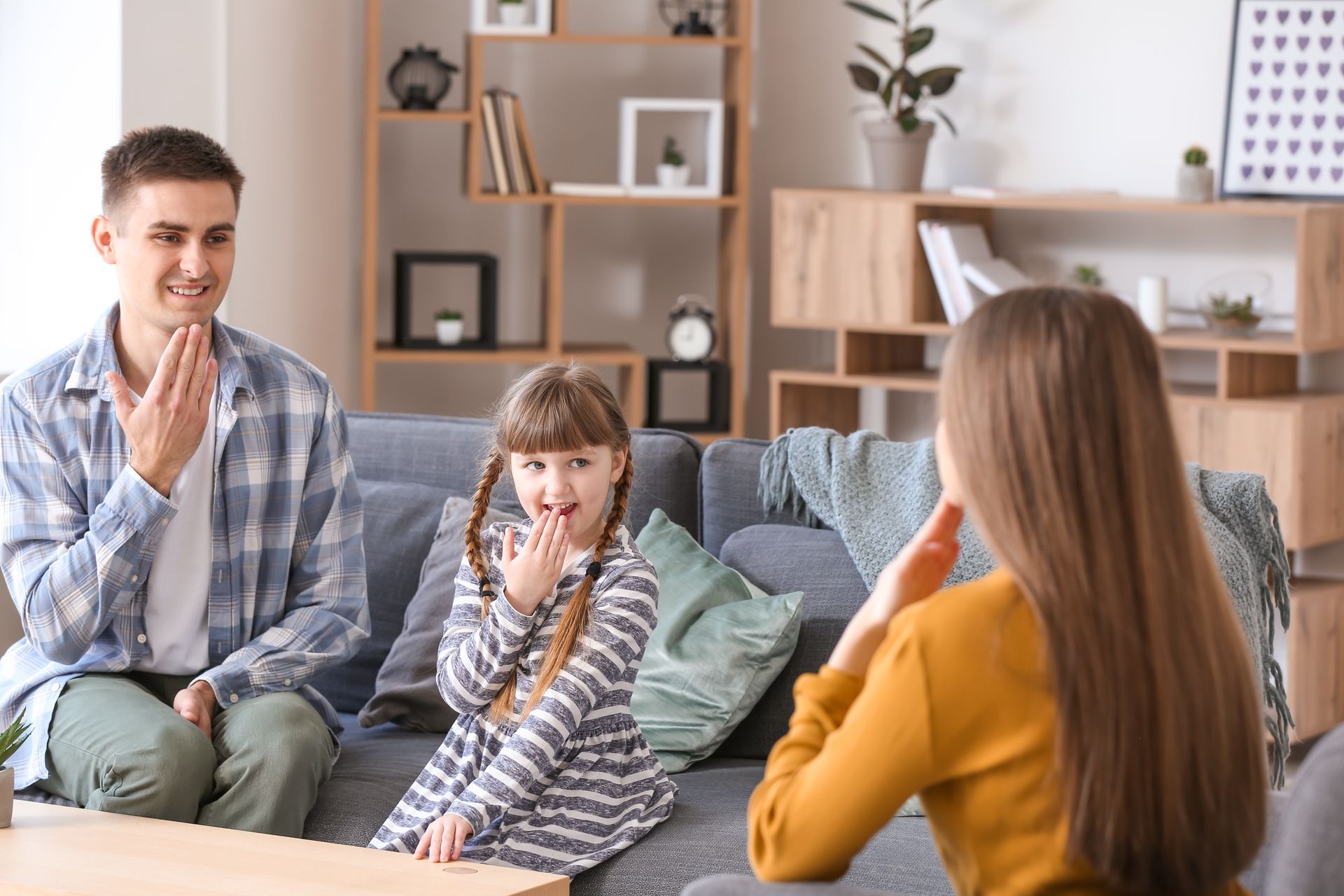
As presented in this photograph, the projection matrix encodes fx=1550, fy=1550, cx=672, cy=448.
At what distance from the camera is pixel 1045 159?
13.9ft

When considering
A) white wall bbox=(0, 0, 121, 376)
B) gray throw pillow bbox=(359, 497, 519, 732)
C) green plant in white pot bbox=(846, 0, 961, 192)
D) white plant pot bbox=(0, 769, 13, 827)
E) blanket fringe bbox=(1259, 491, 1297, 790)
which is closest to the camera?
white plant pot bbox=(0, 769, 13, 827)

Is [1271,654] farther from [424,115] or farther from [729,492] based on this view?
[424,115]

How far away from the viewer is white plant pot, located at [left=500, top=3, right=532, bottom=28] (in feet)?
13.6

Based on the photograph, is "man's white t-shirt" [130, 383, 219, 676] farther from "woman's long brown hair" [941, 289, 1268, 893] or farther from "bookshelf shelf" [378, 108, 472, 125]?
"bookshelf shelf" [378, 108, 472, 125]

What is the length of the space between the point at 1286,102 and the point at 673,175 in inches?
62.2

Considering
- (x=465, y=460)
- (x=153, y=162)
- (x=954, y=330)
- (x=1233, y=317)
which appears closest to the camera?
(x=153, y=162)

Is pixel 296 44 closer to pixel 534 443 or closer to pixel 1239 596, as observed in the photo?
pixel 534 443

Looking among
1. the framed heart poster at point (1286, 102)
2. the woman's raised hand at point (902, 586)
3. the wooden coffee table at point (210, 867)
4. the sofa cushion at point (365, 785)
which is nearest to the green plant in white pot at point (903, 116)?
the framed heart poster at point (1286, 102)

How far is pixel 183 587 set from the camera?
2.11m

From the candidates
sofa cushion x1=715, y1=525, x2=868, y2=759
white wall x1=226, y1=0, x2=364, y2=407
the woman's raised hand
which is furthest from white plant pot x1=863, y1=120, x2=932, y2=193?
the woman's raised hand

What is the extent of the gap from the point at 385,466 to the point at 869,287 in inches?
70.2

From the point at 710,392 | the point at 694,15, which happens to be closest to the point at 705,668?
the point at 710,392

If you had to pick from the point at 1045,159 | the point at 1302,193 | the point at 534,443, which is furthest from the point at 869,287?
the point at 534,443

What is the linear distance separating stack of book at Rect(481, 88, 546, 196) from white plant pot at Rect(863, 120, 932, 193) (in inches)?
35.9
